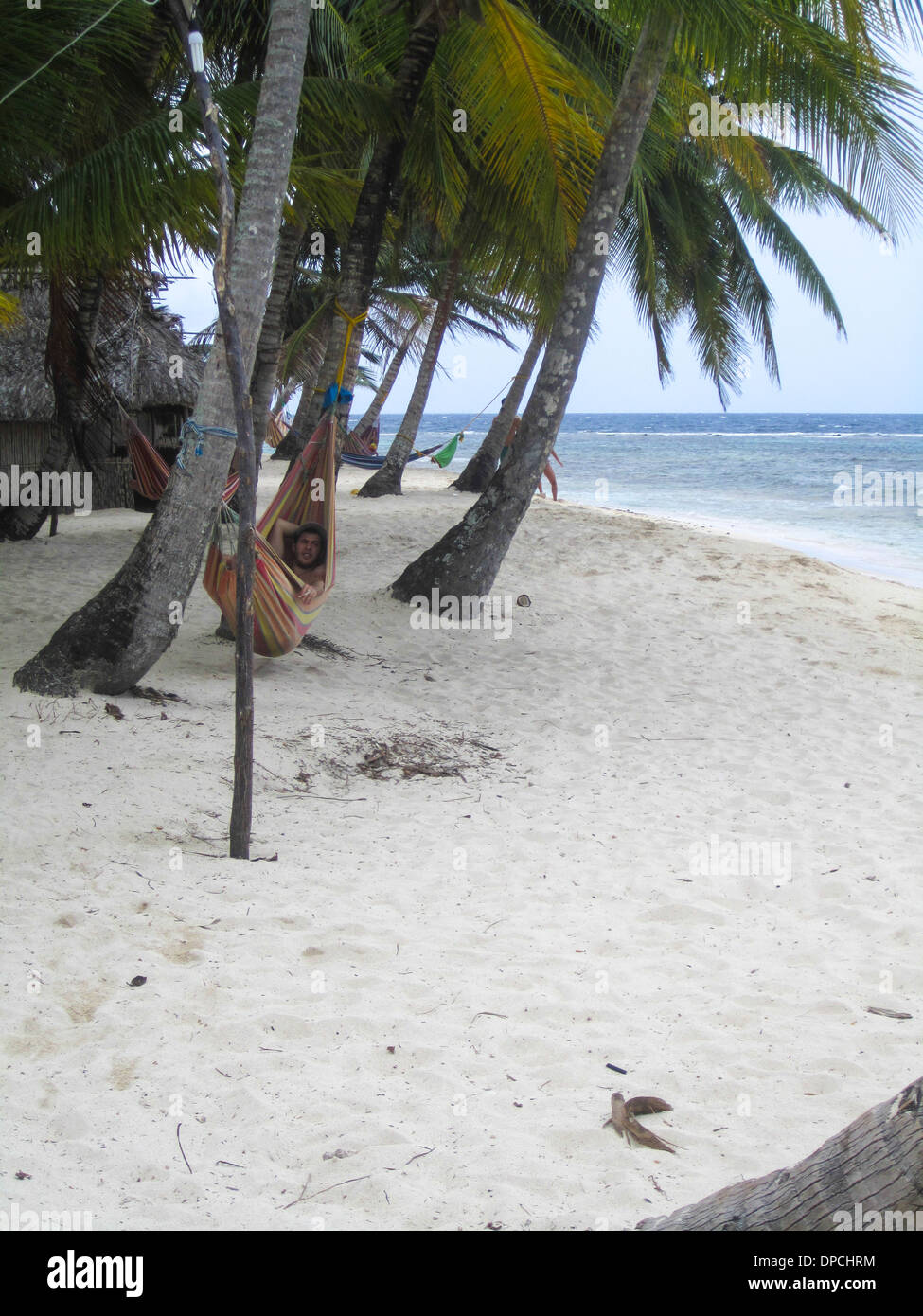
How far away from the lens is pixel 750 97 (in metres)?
4.66

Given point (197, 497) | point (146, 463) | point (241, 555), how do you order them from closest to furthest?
point (241, 555) < point (197, 497) < point (146, 463)

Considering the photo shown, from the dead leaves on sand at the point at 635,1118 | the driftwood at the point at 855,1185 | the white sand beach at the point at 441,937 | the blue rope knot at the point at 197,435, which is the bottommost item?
the dead leaves on sand at the point at 635,1118

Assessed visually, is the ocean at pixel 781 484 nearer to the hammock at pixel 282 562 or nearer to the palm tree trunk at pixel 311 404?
the palm tree trunk at pixel 311 404

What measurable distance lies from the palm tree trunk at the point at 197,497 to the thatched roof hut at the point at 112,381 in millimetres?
4415

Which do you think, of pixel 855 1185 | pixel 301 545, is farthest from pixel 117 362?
pixel 855 1185

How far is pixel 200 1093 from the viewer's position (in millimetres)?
2021

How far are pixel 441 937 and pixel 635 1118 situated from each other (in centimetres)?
84

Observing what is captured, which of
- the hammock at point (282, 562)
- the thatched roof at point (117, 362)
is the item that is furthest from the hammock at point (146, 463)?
the hammock at point (282, 562)

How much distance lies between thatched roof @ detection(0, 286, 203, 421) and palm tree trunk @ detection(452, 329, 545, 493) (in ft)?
10.4

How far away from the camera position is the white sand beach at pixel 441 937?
6.16ft

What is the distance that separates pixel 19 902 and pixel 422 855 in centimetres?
120

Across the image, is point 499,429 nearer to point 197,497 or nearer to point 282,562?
point 282,562

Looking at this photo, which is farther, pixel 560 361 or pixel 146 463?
pixel 146 463

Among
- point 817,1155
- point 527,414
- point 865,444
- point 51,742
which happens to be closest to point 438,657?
point 527,414
